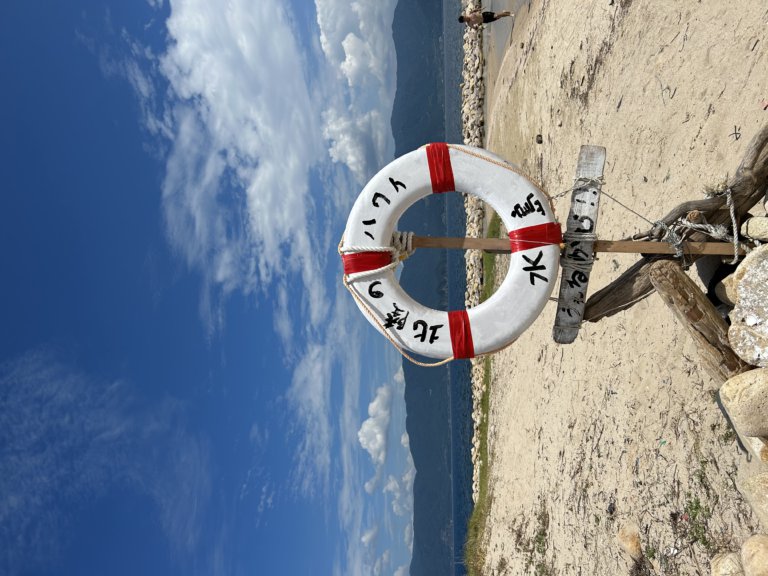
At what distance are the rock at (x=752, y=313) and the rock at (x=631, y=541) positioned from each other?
2.71 meters

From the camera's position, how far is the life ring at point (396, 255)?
120 inches

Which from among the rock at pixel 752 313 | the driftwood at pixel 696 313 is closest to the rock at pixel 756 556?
the driftwood at pixel 696 313

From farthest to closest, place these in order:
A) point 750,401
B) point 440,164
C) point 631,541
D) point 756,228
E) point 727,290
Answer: point 631,541, point 727,290, point 756,228, point 440,164, point 750,401

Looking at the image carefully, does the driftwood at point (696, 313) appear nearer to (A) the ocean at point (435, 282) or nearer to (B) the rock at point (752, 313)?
(B) the rock at point (752, 313)

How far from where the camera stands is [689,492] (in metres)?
4.40

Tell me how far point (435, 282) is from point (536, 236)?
1727 cm

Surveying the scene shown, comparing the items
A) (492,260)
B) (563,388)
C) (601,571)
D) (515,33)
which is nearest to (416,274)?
(492,260)

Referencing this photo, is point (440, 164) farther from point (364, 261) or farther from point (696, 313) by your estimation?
point (696, 313)

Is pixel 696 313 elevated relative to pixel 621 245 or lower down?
lower down

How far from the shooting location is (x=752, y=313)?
2959mm

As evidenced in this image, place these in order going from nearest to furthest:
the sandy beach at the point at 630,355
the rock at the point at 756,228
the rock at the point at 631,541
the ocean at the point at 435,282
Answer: the rock at the point at 756,228 → the sandy beach at the point at 630,355 → the rock at the point at 631,541 → the ocean at the point at 435,282

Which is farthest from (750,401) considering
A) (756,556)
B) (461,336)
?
(461,336)

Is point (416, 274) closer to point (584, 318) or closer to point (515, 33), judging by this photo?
point (515, 33)

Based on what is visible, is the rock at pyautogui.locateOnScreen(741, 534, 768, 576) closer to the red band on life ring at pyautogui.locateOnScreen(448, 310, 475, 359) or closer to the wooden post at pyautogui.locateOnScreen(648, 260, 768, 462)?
the wooden post at pyautogui.locateOnScreen(648, 260, 768, 462)
